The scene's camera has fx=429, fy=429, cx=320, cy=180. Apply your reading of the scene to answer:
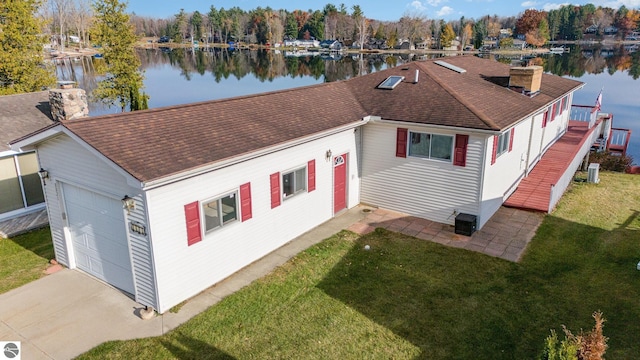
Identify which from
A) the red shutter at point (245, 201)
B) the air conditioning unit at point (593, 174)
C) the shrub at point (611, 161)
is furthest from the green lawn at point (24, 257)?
the shrub at point (611, 161)

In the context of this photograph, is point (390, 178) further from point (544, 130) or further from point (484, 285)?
point (544, 130)

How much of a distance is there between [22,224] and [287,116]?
29.9ft

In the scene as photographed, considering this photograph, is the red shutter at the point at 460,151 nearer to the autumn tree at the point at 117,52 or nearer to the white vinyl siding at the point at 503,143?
the white vinyl siding at the point at 503,143

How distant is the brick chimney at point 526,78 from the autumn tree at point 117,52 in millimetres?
19119

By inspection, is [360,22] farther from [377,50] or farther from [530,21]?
[530,21]

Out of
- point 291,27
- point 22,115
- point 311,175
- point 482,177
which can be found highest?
point 291,27

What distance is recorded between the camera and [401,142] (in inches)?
550

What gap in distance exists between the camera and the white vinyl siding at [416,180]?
13.0 meters

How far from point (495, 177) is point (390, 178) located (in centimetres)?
334

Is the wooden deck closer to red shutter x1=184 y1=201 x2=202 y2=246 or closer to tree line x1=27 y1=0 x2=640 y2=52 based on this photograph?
red shutter x1=184 y1=201 x2=202 y2=246

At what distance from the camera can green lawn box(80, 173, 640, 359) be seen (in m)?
8.00

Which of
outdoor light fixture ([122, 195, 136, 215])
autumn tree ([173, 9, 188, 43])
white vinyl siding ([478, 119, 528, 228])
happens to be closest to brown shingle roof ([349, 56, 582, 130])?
white vinyl siding ([478, 119, 528, 228])

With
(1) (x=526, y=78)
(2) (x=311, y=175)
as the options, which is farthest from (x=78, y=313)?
(1) (x=526, y=78)

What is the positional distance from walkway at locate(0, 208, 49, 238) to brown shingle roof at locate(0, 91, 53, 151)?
2.35 meters
